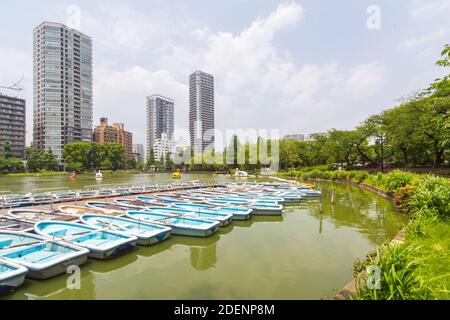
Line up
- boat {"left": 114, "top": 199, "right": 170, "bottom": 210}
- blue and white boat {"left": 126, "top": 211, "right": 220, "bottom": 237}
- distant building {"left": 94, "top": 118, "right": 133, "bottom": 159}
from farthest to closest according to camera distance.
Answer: distant building {"left": 94, "top": 118, "right": 133, "bottom": 159} → boat {"left": 114, "top": 199, "right": 170, "bottom": 210} → blue and white boat {"left": 126, "top": 211, "right": 220, "bottom": 237}

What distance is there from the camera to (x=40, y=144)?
76938mm

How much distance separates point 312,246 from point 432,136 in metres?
25.6

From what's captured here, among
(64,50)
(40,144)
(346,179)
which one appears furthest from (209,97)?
(346,179)

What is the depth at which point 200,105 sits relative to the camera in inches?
4129

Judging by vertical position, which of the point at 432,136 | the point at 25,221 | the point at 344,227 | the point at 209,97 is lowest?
the point at 344,227

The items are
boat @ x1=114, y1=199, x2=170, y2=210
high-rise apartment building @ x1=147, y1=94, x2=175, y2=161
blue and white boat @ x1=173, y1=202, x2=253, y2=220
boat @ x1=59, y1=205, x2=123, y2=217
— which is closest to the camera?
boat @ x1=59, y1=205, x2=123, y2=217

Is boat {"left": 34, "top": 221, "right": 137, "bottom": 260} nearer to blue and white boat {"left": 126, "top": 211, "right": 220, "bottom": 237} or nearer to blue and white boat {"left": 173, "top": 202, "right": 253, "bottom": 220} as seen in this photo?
blue and white boat {"left": 126, "top": 211, "right": 220, "bottom": 237}

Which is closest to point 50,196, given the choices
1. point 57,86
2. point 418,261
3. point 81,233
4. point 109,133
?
point 81,233

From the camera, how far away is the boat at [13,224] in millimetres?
8595

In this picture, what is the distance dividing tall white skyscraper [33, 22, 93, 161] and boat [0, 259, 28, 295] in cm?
8295

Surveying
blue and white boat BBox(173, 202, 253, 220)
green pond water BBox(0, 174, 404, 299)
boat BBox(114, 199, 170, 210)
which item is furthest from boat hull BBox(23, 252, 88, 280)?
boat BBox(114, 199, 170, 210)

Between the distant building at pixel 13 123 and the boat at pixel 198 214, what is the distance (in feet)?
259

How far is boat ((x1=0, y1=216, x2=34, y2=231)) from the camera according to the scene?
28.2 feet
